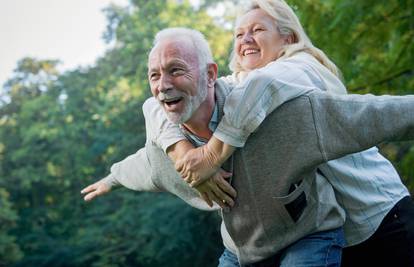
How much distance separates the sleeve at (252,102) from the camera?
6.52ft

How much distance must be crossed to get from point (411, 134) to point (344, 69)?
2505 millimetres

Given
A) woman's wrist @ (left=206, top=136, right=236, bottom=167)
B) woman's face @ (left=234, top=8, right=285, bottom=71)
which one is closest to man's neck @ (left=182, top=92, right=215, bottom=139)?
woman's wrist @ (left=206, top=136, right=236, bottom=167)

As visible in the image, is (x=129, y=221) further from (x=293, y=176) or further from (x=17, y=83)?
(x=293, y=176)

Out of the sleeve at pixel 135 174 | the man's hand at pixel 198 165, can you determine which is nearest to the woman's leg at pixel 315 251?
the man's hand at pixel 198 165

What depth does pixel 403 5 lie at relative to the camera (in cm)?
414

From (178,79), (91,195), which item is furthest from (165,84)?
(91,195)

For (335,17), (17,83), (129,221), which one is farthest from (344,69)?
(17,83)

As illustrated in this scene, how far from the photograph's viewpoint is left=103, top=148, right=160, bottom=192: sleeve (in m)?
2.59

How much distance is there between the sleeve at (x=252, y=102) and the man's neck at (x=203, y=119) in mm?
100

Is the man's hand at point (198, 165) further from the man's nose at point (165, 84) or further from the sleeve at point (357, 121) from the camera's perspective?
the sleeve at point (357, 121)

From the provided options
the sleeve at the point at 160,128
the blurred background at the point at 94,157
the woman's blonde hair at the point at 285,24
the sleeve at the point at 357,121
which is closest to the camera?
the sleeve at the point at 357,121

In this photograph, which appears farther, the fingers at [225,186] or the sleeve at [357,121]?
the fingers at [225,186]

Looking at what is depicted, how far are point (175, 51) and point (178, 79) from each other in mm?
93

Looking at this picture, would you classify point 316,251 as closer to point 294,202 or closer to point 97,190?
point 294,202
